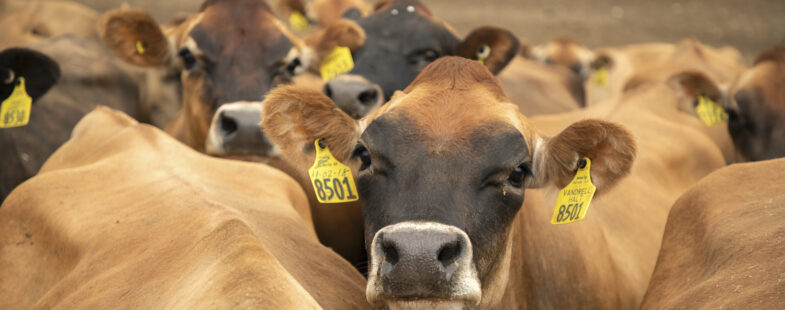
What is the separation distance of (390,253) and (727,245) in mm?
1345

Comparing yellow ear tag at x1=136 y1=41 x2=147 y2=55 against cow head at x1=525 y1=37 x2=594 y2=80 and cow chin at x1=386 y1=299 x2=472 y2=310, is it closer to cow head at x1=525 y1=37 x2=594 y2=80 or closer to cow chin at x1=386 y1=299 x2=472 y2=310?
cow chin at x1=386 y1=299 x2=472 y2=310

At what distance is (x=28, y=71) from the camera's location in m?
5.17

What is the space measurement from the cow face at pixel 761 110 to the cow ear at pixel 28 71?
14.1ft

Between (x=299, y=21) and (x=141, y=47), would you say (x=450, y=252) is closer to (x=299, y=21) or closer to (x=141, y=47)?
(x=141, y=47)

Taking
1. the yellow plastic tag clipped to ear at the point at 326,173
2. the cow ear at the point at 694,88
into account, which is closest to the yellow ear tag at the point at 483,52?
the cow ear at the point at 694,88

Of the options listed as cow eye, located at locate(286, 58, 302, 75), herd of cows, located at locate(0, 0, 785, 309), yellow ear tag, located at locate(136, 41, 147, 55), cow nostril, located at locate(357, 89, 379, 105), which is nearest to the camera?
herd of cows, located at locate(0, 0, 785, 309)

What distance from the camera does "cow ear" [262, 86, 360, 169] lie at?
3.33m

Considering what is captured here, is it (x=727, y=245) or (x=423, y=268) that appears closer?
(x=423, y=268)

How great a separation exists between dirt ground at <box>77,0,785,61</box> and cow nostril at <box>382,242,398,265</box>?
445 inches

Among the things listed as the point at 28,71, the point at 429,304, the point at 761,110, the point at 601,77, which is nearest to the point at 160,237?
the point at 429,304

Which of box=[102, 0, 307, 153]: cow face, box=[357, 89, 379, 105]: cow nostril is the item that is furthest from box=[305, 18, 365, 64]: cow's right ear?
box=[357, 89, 379, 105]: cow nostril

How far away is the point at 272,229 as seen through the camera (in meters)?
3.41

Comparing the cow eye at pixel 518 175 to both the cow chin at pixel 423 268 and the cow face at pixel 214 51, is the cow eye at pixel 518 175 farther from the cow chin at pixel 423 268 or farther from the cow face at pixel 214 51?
the cow face at pixel 214 51

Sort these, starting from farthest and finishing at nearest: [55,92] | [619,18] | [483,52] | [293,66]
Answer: [619,18] → [55,92] → [483,52] → [293,66]
